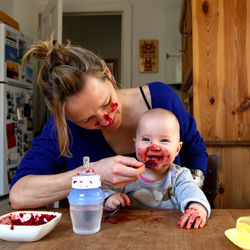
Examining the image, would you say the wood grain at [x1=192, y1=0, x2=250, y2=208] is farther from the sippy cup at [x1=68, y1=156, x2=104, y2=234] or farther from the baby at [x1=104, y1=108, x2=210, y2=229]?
the sippy cup at [x1=68, y1=156, x2=104, y2=234]

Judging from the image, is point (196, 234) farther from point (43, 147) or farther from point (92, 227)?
point (43, 147)

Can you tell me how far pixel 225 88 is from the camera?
2160mm

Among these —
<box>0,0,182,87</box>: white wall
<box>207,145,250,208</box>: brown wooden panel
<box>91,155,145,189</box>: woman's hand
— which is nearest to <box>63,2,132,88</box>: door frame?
<box>0,0,182,87</box>: white wall

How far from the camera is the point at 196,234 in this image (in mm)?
831

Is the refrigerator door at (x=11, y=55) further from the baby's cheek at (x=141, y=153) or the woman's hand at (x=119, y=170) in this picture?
the woman's hand at (x=119, y=170)

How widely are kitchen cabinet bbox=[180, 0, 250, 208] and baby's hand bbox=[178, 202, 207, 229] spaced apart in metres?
1.23

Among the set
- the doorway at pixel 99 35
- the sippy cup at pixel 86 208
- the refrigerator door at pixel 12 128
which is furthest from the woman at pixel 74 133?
the doorway at pixel 99 35

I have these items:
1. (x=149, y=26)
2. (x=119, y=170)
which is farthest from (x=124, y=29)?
(x=119, y=170)

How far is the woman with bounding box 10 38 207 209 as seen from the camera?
1.10 metres

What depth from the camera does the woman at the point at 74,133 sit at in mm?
1104

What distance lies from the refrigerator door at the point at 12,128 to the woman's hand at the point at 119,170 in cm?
253

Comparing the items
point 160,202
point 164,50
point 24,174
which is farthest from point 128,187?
point 164,50

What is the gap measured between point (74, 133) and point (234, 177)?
122 centimetres

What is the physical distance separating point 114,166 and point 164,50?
3481 mm
